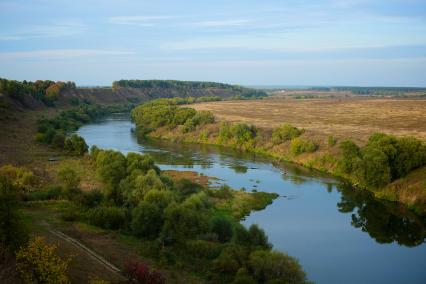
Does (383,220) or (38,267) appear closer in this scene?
(38,267)

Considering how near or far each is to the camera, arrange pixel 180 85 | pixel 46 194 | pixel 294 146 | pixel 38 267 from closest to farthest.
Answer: pixel 38 267 → pixel 46 194 → pixel 294 146 → pixel 180 85

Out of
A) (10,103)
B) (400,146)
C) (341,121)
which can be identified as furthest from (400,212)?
(10,103)

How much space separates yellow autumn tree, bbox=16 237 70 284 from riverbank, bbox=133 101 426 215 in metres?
24.5

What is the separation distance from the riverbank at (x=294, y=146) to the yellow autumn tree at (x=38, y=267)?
2453cm

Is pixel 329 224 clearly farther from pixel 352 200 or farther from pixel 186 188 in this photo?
pixel 186 188

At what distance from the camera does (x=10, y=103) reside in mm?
76812

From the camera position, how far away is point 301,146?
47.6 metres

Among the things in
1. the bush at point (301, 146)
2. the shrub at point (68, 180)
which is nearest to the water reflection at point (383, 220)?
the bush at point (301, 146)

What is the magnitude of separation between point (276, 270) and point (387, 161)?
20.1 metres

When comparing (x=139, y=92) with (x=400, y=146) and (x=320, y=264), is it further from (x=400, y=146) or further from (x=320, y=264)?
(x=320, y=264)

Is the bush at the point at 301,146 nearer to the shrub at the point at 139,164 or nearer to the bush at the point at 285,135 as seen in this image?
the bush at the point at 285,135

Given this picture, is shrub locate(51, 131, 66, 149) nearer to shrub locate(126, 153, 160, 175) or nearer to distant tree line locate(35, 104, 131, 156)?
distant tree line locate(35, 104, 131, 156)

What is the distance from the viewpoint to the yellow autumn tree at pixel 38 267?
1308cm

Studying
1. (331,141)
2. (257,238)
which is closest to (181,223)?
(257,238)
